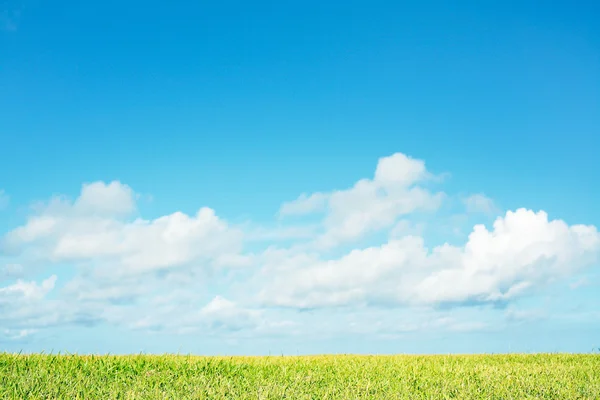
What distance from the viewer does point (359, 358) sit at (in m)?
15.7

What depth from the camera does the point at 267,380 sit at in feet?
35.9

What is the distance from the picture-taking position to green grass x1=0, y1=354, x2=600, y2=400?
9477 mm

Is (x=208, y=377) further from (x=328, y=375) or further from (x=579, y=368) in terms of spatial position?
(x=579, y=368)

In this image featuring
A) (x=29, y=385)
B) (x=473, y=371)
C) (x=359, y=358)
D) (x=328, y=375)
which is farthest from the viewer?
(x=359, y=358)

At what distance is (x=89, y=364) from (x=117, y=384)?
1551 millimetres

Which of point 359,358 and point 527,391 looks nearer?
point 527,391

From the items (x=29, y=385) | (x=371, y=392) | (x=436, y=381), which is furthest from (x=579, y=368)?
(x=29, y=385)

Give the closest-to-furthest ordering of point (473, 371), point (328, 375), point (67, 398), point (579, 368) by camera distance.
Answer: point (67, 398)
point (328, 375)
point (473, 371)
point (579, 368)

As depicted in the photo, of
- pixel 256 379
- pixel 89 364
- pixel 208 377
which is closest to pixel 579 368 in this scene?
pixel 256 379

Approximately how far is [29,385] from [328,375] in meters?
5.78

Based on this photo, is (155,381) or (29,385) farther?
(155,381)

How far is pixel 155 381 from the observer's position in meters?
10.3

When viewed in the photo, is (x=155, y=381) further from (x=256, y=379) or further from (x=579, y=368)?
(x=579, y=368)

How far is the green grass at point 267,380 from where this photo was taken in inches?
373
